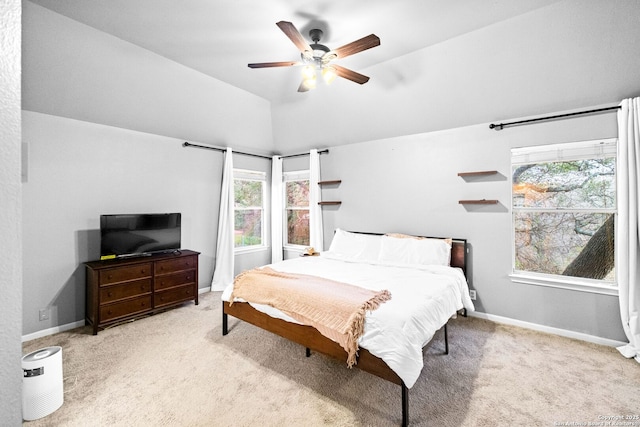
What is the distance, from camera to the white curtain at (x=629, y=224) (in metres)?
2.60

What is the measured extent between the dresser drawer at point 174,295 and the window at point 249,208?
1.41m

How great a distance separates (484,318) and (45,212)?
5090 mm

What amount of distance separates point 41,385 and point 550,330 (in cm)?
444

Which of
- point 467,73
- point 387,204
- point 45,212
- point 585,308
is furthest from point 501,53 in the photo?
point 45,212

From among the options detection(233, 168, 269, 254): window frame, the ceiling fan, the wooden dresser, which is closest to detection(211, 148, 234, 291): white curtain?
detection(233, 168, 269, 254): window frame

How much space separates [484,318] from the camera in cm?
349

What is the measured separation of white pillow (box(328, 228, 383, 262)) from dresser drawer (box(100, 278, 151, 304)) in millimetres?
2363

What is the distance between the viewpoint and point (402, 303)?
7.04 feet

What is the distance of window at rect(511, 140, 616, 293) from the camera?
3008mm

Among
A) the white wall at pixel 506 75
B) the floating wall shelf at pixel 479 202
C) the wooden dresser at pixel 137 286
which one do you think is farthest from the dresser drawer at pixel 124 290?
the floating wall shelf at pixel 479 202

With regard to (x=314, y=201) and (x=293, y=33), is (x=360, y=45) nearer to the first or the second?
(x=293, y=33)

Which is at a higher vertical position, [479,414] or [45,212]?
[45,212]

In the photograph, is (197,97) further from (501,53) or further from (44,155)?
(501,53)

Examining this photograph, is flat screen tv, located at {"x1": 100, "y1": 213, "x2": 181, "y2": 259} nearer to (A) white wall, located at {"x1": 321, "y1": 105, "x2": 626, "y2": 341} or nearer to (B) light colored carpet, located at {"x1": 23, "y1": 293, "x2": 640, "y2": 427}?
(B) light colored carpet, located at {"x1": 23, "y1": 293, "x2": 640, "y2": 427}
